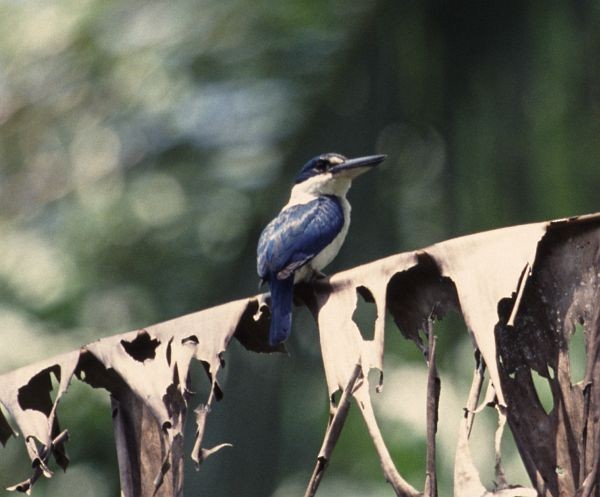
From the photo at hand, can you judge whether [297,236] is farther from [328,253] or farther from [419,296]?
[419,296]

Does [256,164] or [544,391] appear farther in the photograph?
[256,164]

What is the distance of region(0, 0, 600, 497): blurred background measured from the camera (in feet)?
18.0

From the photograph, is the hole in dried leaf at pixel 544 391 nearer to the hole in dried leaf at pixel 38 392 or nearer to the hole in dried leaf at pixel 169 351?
the hole in dried leaf at pixel 169 351

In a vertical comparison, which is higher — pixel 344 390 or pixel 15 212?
pixel 15 212

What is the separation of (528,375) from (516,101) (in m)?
3.03

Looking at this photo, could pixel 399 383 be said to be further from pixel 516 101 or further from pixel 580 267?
pixel 580 267

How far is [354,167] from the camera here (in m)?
5.64

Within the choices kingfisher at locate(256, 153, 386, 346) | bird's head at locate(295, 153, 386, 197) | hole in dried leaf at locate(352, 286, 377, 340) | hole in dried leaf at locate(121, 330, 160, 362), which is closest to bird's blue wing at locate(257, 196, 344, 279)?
kingfisher at locate(256, 153, 386, 346)

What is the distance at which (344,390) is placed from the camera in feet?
9.68

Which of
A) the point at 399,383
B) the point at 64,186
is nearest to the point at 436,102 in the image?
the point at 399,383

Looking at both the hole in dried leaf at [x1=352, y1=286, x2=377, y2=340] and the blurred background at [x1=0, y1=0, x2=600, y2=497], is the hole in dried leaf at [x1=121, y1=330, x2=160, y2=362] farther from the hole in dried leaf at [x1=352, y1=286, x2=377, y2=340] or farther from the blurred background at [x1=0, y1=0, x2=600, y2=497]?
the hole in dried leaf at [x1=352, y1=286, x2=377, y2=340]

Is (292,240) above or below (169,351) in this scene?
above

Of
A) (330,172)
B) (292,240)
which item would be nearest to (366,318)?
(330,172)

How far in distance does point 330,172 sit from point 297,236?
69 cm
